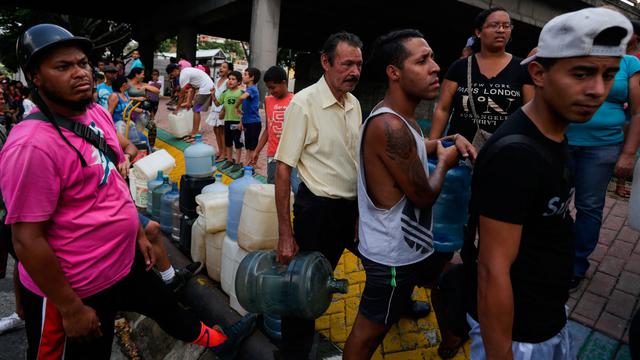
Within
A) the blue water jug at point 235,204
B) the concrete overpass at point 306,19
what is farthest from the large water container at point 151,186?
the concrete overpass at point 306,19

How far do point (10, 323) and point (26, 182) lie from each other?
278 cm

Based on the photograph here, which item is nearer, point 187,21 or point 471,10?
point 471,10

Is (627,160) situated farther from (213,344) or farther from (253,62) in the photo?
(253,62)

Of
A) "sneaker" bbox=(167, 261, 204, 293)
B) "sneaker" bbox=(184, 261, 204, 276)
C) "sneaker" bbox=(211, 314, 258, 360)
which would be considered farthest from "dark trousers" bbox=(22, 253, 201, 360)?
"sneaker" bbox=(184, 261, 204, 276)

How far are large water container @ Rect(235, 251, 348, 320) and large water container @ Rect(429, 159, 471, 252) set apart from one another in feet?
3.69

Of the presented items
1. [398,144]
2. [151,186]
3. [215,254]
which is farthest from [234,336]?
[151,186]

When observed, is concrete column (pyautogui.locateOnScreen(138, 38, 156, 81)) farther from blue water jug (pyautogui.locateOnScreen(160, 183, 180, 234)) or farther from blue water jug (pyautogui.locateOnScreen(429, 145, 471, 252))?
blue water jug (pyautogui.locateOnScreen(429, 145, 471, 252))

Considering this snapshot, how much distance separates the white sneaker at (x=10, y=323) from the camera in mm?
3730

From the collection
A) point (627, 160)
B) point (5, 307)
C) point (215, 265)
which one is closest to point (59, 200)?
point (215, 265)

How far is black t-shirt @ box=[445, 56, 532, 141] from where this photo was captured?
3.17 m

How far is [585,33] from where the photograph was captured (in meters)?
1.38

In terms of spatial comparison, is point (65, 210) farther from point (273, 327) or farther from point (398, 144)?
point (273, 327)

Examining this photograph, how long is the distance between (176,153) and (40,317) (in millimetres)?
7593

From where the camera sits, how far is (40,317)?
2137 mm
